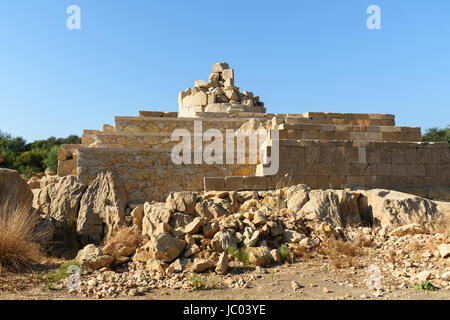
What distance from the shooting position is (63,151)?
11.0m

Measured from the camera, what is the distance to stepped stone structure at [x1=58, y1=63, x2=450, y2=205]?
8.74 metres

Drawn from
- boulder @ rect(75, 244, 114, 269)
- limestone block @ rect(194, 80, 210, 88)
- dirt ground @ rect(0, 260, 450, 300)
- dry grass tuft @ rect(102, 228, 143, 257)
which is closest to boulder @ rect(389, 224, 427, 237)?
dirt ground @ rect(0, 260, 450, 300)

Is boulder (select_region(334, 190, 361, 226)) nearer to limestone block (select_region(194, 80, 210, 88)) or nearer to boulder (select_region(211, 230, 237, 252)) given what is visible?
boulder (select_region(211, 230, 237, 252))

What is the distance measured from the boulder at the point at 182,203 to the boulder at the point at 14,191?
2.68m

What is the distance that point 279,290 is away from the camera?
13.9ft

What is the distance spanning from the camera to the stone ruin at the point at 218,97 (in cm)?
1405

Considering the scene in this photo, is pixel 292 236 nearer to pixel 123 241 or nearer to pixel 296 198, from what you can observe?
pixel 296 198

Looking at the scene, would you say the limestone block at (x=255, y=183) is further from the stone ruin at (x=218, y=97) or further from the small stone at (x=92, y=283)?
the stone ruin at (x=218, y=97)

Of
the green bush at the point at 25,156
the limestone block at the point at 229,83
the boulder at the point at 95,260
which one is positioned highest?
the limestone block at the point at 229,83

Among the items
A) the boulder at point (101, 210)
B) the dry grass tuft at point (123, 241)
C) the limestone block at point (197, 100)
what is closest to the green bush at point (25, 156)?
the limestone block at point (197, 100)

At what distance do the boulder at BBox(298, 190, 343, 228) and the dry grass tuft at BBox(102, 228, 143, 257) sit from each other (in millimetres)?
2938

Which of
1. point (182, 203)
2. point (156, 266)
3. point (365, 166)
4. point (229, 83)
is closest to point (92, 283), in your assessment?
point (156, 266)

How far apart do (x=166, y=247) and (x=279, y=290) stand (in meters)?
Answer: 1.71
